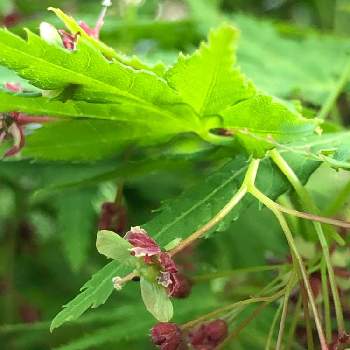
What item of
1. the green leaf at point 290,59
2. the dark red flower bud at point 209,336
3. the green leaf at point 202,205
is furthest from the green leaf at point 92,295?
the green leaf at point 290,59

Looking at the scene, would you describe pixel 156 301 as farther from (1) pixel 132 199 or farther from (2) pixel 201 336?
(1) pixel 132 199

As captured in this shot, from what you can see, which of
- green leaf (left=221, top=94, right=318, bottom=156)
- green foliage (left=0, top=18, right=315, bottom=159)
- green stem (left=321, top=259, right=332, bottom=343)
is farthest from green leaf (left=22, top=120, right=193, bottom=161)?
green stem (left=321, top=259, right=332, bottom=343)

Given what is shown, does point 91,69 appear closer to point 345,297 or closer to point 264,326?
point 345,297

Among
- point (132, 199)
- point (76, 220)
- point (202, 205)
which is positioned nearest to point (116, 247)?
point (202, 205)

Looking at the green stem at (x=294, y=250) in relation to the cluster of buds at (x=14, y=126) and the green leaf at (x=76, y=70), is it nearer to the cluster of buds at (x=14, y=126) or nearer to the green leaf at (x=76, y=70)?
the green leaf at (x=76, y=70)

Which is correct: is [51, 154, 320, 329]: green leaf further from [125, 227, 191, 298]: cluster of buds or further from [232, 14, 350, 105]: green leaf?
[232, 14, 350, 105]: green leaf

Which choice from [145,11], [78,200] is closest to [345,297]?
[78,200]
